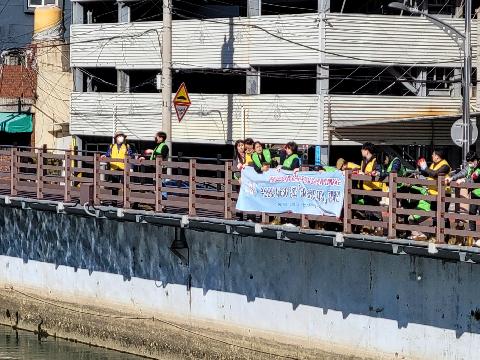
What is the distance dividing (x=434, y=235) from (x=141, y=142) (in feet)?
68.1

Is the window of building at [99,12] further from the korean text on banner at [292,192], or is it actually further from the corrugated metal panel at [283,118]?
the korean text on banner at [292,192]

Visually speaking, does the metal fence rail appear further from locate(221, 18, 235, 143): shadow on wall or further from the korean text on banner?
locate(221, 18, 235, 143): shadow on wall

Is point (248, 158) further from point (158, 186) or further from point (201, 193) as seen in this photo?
point (158, 186)

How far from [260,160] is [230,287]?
308 centimetres

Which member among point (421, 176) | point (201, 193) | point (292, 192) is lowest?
point (201, 193)

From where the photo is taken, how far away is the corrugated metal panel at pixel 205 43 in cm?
3544

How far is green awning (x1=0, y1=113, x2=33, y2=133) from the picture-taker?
4412cm

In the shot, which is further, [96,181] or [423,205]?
[96,181]

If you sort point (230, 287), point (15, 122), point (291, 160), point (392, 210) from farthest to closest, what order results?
1. point (15, 122)
2. point (230, 287)
3. point (291, 160)
4. point (392, 210)

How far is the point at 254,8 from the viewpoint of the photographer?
37219 mm

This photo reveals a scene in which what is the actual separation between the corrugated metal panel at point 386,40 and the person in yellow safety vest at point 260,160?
10.3 meters

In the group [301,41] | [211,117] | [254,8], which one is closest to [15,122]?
[211,117]

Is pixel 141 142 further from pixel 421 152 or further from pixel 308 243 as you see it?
pixel 308 243

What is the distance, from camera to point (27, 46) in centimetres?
4556
